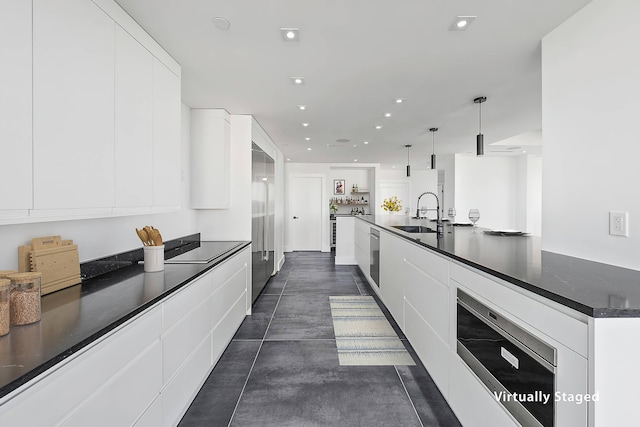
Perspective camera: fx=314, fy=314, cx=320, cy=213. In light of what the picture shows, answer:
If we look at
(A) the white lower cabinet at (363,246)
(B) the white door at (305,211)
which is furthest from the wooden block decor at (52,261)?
(B) the white door at (305,211)

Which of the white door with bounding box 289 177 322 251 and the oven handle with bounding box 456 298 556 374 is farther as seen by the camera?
the white door with bounding box 289 177 322 251

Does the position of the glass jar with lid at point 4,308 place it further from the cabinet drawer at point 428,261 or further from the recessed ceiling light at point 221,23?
the cabinet drawer at point 428,261

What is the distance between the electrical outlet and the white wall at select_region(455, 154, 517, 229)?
559cm

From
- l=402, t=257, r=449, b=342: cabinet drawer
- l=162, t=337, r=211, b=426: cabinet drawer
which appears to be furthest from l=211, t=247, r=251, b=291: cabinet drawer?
l=402, t=257, r=449, b=342: cabinet drawer

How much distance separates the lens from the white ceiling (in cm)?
178

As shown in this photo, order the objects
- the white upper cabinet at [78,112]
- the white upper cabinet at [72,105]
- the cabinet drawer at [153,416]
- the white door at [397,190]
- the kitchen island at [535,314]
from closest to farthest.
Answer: the kitchen island at [535,314] < the white upper cabinet at [78,112] < the white upper cabinet at [72,105] < the cabinet drawer at [153,416] < the white door at [397,190]

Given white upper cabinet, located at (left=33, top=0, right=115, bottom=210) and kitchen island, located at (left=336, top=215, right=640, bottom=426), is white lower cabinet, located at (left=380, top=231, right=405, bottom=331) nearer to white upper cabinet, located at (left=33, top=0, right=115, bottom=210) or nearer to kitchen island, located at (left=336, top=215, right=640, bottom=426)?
kitchen island, located at (left=336, top=215, right=640, bottom=426)

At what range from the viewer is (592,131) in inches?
69.2

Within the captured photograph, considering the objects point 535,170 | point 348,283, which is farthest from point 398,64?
point 535,170

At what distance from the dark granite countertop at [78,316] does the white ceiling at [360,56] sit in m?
1.53

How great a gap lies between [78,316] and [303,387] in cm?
149

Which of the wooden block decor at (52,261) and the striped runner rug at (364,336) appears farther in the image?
the striped runner rug at (364,336)

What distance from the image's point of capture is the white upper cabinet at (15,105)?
107 cm

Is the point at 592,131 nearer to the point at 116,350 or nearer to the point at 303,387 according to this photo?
the point at 303,387
